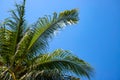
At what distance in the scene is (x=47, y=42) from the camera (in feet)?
56.1

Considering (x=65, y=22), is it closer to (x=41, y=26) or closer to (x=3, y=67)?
(x=41, y=26)

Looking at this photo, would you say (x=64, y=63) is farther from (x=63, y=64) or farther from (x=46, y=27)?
→ (x=46, y=27)

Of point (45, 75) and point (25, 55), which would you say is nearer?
point (45, 75)

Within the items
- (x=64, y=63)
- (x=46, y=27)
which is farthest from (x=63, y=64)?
(x=46, y=27)

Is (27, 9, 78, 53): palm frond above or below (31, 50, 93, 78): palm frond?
above

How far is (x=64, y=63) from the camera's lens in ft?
54.1

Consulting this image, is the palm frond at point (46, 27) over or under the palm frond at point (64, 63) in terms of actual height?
over

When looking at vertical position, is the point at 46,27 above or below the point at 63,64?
above

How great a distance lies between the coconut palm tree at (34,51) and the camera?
16.3m

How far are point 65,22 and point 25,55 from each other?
214 centimetres

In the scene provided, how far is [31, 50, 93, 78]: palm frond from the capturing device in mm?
16422

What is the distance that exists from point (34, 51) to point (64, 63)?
54.1 inches

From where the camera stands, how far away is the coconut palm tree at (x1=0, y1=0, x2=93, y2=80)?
53.6 ft

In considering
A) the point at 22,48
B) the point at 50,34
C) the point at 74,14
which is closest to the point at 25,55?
the point at 22,48
